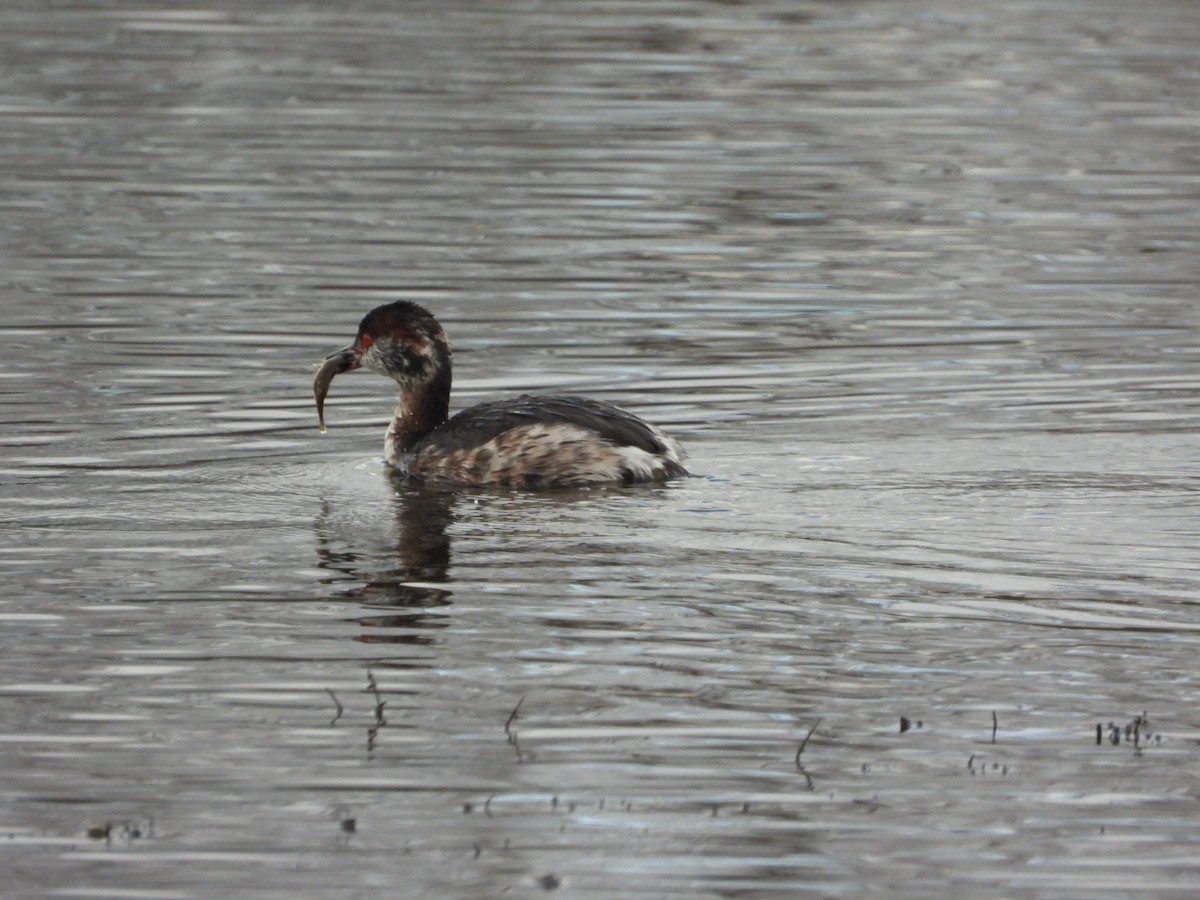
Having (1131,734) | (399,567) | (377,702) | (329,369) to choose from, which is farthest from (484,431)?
(1131,734)

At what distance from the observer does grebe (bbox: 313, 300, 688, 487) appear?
12336 mm

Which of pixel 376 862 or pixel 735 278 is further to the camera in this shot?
pixel 735 278

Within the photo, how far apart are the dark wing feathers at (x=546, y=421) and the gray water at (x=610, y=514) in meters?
0.35

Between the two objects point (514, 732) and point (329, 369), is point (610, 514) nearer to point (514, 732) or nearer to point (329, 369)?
point (329, 369)

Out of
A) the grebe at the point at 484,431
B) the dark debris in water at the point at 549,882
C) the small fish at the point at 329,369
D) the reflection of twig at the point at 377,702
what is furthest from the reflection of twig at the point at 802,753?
the small fish at the point at 329,369

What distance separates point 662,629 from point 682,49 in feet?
75.9

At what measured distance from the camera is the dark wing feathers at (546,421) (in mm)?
12344

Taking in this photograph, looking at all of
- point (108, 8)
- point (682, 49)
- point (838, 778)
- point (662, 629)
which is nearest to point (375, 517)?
point (662, 629)

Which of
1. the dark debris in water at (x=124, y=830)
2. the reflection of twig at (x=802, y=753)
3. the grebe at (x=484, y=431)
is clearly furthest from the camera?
the grebe at (x=484, y=431)

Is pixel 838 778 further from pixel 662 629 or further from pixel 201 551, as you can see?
pixel 201 551

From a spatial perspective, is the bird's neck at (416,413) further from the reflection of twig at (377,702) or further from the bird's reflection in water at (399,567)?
the reflection of twig at (377,702)

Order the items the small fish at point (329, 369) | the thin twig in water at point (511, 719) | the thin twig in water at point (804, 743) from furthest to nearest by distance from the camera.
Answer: the small fish at point (329, 369) → the thin twig in water at point (511, 719) → the thin twig in water at point (804, 743)

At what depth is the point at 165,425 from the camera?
45.5ft

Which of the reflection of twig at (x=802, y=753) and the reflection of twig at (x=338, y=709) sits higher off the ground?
the reflection of twig at (x=802, y=753)
